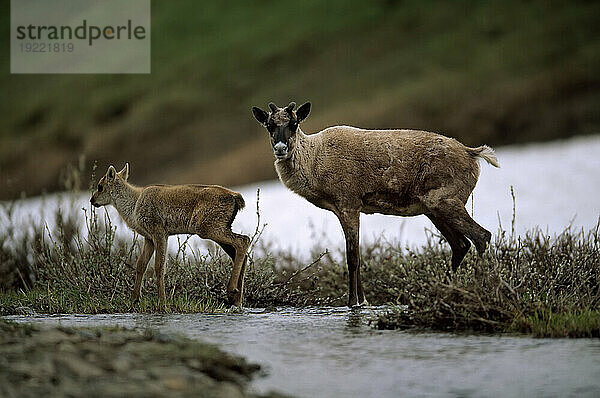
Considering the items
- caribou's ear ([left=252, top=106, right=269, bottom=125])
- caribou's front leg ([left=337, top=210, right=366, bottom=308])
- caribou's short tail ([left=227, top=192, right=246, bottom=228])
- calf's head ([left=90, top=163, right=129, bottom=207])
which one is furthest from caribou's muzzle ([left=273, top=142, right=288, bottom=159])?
calf's head ([left=90, top=163, right=129, bottom=207])

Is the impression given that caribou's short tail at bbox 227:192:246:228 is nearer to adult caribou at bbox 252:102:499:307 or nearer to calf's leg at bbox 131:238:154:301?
adult caribou at bbox 252:102:499:307

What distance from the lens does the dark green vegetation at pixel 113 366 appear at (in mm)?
4332

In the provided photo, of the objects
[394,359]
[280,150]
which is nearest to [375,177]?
[280,150]

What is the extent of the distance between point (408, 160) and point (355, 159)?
2.07 feet

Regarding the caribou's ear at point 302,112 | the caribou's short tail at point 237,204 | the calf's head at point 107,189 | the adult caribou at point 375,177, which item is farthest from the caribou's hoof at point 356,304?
the calf's head at point 107,189

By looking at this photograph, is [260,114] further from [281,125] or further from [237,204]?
[237,204]

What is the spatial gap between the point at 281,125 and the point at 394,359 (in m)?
4.35

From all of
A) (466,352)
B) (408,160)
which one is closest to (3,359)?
(466,352)

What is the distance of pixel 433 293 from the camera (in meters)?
6.82

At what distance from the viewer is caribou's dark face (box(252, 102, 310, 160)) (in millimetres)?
9125

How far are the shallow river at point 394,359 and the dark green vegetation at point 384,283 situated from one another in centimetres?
35

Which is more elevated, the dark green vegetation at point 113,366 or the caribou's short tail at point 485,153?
the caribou's short tail at point 485,153

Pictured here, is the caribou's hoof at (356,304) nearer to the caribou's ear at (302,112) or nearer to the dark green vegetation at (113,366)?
the caribou's ear at (302,112)

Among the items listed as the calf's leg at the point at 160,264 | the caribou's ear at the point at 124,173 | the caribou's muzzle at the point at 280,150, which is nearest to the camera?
the calf's leg at the point at 160,264
